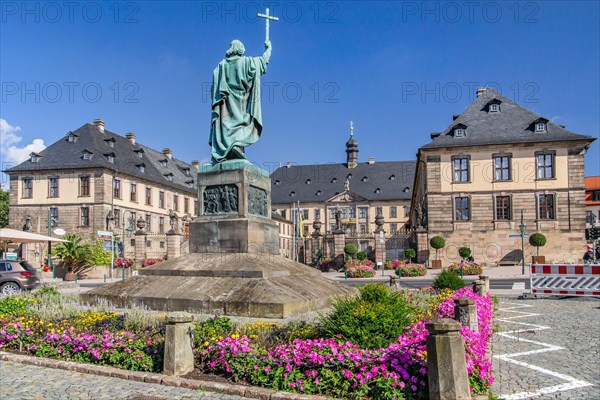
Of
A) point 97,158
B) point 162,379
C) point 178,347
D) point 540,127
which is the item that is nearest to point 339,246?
point 540,127

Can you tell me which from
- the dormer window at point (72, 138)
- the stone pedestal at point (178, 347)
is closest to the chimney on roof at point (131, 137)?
the dormer window at point (72, 138)

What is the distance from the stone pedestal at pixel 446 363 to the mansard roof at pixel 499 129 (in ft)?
119

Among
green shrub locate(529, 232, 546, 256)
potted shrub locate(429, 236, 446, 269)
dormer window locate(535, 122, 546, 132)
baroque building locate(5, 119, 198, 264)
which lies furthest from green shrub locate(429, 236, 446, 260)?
baroque building locate(5, 119, 198, 264)

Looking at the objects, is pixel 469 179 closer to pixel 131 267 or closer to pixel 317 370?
pixel 131 267

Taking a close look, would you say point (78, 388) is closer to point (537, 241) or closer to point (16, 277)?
point (16, 277)

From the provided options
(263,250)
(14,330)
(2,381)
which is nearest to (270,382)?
(2,381)

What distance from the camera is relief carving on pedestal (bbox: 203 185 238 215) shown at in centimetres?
1177

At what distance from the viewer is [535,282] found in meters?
17.8

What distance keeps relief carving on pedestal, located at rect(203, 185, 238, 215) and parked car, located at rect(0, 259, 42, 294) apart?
1126cm

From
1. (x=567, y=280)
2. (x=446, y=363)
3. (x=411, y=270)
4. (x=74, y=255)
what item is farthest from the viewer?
(x=74, y=255)

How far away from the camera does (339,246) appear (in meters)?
42.6

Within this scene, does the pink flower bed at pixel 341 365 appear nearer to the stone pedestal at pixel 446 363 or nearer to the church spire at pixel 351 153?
the stone pedestal at pixel 446 363

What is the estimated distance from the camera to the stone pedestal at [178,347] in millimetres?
6340

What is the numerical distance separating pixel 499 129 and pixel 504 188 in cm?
491
